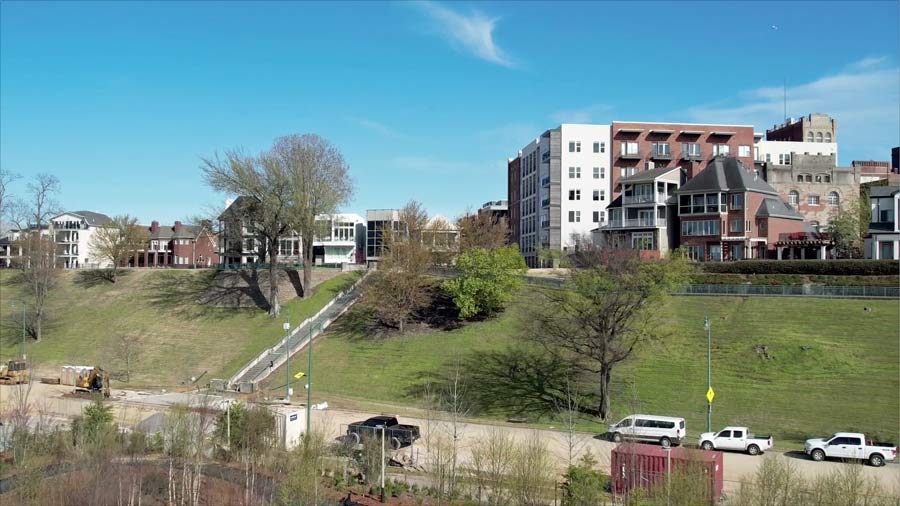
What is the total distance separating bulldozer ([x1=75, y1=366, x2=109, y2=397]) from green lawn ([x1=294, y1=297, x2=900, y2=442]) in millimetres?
12385

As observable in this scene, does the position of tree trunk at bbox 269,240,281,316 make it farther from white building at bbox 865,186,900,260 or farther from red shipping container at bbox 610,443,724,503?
white building at bbox 865,186,900,260

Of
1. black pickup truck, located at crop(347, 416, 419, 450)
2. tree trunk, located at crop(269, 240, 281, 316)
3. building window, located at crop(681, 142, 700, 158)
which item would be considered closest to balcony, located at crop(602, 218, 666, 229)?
building window, located at crop(681, 142, 700, 158)

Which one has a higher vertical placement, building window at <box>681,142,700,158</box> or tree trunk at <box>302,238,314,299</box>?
Result: building window at <box>681,142,700,158</box>

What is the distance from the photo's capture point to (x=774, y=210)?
70.2m

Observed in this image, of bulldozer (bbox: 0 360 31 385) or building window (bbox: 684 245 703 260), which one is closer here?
bulldozer (bbox: 0 360 31 385)

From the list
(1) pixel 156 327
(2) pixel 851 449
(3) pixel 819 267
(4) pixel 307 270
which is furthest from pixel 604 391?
(1) pixel 156 327

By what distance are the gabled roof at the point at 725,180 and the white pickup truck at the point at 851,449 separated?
44.0 metres

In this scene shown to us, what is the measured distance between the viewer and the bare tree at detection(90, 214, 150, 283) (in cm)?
7731

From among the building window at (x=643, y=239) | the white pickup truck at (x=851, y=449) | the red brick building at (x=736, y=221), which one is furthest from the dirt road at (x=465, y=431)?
the building window at (x=643, y=239)

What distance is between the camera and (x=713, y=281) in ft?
174

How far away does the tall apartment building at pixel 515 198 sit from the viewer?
351ft

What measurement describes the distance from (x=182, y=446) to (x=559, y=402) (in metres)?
21.1

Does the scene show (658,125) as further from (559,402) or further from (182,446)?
(182,446)

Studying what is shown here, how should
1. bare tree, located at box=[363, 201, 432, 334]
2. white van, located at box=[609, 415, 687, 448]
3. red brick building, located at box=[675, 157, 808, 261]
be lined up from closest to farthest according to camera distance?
white van, located at box=[609, 415, 687, 448] < bare tree, located at box=[363, 201, 432, 334] < red brick building, located at box=[675, 157, 808, 261]
